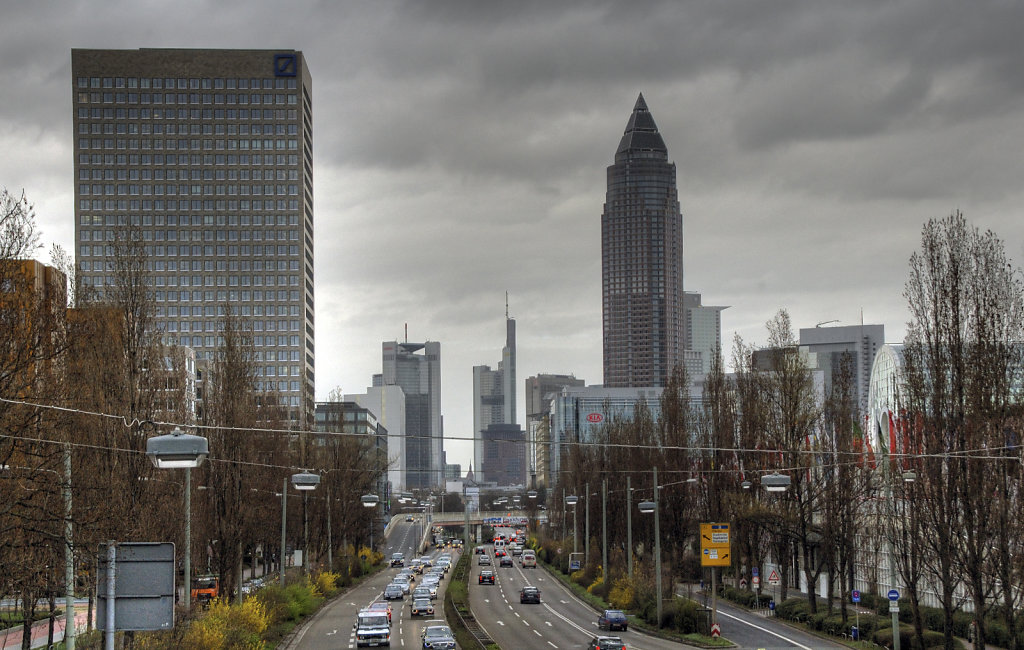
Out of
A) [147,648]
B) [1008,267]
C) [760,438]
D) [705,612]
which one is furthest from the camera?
[760,438]

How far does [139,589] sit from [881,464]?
37366mm

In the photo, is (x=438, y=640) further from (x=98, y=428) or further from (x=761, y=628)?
(x=761, y=628)

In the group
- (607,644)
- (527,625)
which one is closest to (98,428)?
(607,644)

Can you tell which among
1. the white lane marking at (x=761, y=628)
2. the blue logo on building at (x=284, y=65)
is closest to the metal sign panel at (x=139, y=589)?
the white lane marking at (x=761, y=628)

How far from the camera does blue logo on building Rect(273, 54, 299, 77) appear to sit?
7298 inches

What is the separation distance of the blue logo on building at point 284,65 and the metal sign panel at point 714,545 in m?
142

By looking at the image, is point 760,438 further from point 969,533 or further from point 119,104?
point 119,104

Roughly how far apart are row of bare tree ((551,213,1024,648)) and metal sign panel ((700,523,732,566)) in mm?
3803

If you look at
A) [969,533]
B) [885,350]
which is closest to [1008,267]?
[969,533]

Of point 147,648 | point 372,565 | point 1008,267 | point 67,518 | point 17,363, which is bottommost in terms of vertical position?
point 372,565

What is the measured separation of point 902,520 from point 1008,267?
9.61 meters

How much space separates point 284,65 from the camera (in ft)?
609

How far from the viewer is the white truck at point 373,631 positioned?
49812 mm

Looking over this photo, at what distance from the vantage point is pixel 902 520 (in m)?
42.8
